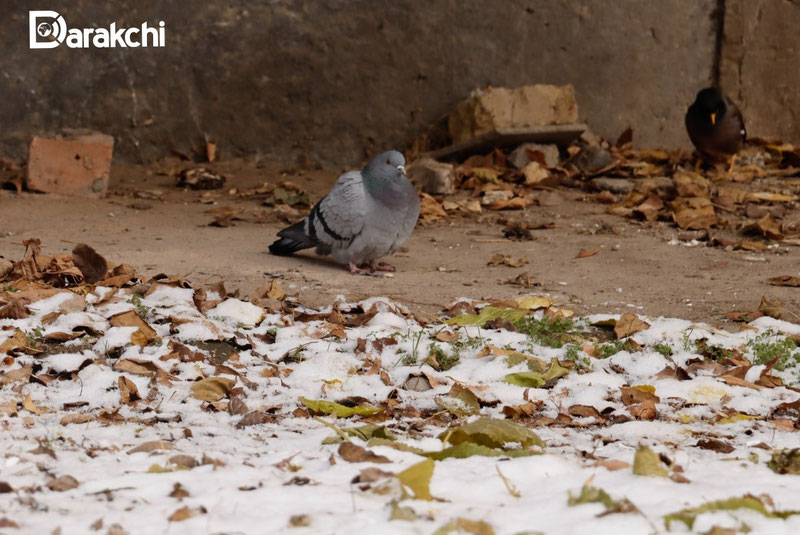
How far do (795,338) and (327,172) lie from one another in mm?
4934

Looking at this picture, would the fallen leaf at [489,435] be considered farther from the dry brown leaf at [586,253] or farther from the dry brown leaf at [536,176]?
the dry brown leaf at [536,176]

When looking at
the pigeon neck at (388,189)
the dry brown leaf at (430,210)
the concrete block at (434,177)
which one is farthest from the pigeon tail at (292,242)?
the concrete block at (434,177)

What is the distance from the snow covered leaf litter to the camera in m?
2.08

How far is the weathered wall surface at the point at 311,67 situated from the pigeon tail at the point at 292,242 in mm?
2855

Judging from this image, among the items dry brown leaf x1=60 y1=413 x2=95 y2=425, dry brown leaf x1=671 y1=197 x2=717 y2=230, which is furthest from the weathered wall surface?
dry brown leaf x1=60 y1=413 x2=95 y2=425

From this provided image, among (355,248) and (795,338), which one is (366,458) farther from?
(355,248)

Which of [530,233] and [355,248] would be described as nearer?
[355,248]

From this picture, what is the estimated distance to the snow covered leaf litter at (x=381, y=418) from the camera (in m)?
2.08

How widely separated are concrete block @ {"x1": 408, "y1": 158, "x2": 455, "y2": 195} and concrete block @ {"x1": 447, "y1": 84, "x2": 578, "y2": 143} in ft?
2.14

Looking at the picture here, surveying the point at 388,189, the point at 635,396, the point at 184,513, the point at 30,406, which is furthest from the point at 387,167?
the point at 184,513

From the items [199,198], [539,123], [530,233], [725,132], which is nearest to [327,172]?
[199,198]

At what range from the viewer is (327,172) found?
8.27 m

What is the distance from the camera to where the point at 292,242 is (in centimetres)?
552

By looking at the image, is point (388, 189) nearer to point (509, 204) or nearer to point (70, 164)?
point (509, 204)
